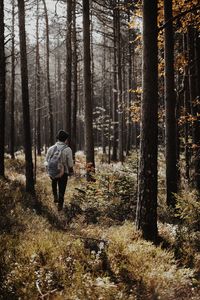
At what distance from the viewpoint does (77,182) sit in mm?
13016

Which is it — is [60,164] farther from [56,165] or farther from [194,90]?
[194,90]

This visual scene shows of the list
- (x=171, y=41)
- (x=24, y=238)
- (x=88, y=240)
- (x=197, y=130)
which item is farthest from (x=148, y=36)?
(x=197, y=130)

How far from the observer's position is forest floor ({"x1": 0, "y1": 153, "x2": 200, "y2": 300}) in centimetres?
480

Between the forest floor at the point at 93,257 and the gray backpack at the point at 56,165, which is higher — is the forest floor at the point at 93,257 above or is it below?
below

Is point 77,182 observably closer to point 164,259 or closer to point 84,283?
point 164,259

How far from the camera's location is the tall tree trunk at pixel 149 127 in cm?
669

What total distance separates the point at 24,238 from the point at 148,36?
428cm

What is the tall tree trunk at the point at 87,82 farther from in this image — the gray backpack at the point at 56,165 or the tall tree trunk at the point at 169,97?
the tall tree trunk at the point at 169,97

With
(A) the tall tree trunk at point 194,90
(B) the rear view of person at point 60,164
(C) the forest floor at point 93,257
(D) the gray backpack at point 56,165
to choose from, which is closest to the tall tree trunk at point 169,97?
(A) the tall tree trunk at point 194,90

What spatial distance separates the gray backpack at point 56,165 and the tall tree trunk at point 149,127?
272 centimetres

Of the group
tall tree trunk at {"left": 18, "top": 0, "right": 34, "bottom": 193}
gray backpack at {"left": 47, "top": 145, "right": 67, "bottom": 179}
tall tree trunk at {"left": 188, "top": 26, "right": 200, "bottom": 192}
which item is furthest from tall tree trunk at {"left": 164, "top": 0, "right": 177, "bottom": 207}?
tall tree trunk at {"left": 18, "top": 0, "right": 34, "bottom": 193}

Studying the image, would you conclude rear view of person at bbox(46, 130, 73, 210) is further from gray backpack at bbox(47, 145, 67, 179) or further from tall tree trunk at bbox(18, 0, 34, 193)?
tall tree trunk at bbox(18, 0, 34, 193)

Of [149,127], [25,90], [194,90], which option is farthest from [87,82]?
[149,127]

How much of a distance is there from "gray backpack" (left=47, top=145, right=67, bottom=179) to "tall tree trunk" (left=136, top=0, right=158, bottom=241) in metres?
A: 2.72
